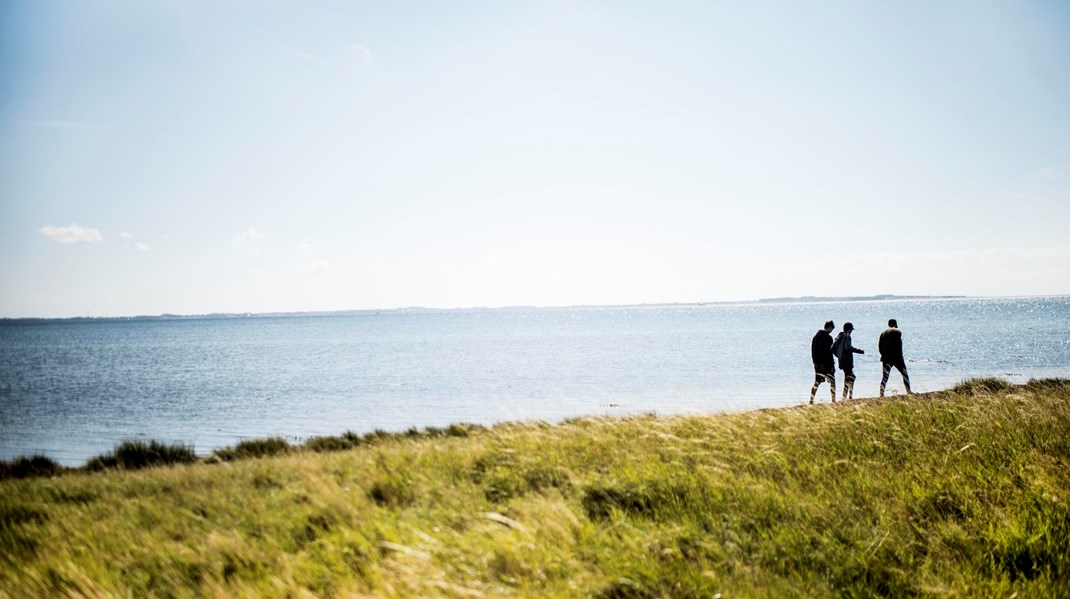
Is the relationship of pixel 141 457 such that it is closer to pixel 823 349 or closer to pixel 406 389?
pixel 823 349

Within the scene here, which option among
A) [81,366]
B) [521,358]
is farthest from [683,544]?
[81,366]

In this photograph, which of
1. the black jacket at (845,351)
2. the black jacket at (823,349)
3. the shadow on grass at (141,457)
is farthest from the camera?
the black jacket at (845,351)

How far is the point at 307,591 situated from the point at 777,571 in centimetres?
302

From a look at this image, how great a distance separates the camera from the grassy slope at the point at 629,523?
380cm

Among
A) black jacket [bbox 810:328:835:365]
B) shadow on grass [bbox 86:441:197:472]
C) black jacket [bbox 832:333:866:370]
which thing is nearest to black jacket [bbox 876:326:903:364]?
black jacket [bbox 832:333:866:370]

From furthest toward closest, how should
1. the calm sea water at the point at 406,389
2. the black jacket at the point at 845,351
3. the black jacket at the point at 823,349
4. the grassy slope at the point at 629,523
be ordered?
the calm sea water at the point at 406,389 → the black jacket at the point at 845,351 → the black jacket at the point at 823,349 → the grassy slope at the point at 629,523

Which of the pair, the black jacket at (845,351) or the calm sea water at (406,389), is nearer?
the black jacket at (845,351)

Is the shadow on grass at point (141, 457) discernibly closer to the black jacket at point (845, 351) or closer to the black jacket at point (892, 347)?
the black jacket at point (845, 351)

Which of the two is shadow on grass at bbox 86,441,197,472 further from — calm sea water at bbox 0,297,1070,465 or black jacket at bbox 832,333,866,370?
black jacket at bbox 832,333,866,370

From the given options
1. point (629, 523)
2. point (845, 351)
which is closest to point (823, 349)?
point (845, 351)

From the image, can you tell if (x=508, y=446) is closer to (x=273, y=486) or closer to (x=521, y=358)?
(x=273, y=486)

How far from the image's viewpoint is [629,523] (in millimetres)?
4812

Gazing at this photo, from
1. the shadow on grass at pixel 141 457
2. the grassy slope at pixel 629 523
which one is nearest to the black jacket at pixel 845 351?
the grassy slope at pixel 629 523

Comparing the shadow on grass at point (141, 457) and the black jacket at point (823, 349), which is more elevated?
the black jacket at point (823, 349)
